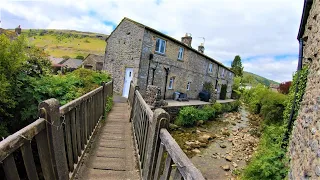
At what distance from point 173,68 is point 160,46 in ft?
9.47

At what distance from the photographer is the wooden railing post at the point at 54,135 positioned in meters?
1.92

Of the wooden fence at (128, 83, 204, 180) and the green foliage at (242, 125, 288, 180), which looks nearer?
the wooden fence at (128, 83, 204, 180)

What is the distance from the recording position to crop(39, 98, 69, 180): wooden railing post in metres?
1.92

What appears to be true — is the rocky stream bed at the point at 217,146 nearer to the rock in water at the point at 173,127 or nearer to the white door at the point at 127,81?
the rock in water at the point at 173,127

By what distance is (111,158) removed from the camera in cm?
377

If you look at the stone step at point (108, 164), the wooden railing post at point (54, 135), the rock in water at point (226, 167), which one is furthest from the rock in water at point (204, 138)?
the wooden railing post at point (54, 135)

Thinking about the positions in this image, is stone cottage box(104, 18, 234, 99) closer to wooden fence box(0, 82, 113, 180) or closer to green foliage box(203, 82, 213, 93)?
green foliage box(203, 82, 213, 93)

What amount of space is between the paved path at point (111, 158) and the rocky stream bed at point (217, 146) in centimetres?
478

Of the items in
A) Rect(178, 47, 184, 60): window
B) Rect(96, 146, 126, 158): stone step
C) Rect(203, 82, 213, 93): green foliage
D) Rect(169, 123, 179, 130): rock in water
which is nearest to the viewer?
Rect(96, 146, 126, 158): stone step

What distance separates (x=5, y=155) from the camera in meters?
1.29

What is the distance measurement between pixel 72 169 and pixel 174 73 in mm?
15364

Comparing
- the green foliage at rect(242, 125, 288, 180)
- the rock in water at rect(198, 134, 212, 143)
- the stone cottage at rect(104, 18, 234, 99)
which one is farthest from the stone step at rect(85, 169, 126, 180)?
the stone cottage at rect(104, 18, 234, 99)

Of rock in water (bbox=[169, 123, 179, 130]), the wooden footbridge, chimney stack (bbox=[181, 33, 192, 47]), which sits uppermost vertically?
chimney stack (bbox=[181, 33, 192, 47])

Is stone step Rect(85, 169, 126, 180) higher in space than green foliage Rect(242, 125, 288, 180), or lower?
higher
